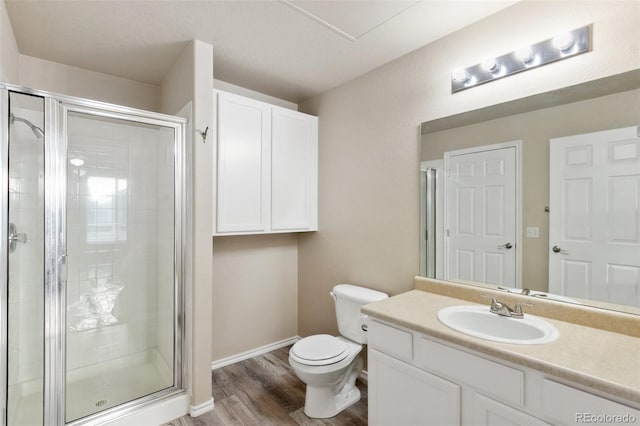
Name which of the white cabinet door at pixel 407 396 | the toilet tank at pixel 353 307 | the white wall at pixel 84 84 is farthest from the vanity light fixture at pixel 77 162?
the white cabinet door at pixel 407 396

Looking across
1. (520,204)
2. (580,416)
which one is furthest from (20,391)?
(520,204)

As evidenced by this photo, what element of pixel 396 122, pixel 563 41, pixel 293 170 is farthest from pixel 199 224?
pixel 563 41

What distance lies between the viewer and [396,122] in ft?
→ 7.18

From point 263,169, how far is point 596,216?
2085 millimetres

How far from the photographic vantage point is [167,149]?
208 cm

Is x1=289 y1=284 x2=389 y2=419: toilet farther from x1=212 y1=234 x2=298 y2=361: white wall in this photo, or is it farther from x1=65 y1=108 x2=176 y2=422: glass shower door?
x1=65 y1=108 x2=176 y2=422: glass shower door

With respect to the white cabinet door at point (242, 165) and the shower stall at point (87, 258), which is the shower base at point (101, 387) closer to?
the shower stall at point (87, 258)

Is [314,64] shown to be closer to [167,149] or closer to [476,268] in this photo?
[167,149]

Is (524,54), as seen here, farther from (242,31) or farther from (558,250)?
(242,31)

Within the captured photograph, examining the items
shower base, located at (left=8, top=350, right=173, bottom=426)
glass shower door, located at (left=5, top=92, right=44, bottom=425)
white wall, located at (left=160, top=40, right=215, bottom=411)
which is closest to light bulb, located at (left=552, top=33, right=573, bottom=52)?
white wall, located at (left=160, top=40, right=215, bottom=411)

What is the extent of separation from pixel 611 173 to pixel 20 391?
316cm

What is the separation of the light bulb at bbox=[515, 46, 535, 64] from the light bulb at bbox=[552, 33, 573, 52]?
10 cm

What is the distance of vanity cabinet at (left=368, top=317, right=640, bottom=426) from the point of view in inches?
39.3

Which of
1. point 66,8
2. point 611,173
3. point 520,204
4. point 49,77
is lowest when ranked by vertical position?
point 520,204
